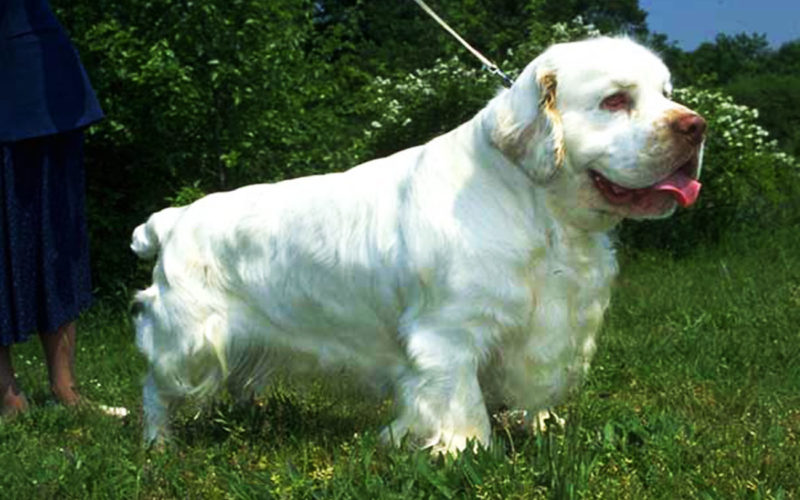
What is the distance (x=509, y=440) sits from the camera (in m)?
3.32

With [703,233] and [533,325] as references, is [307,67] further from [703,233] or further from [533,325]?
[533,325]

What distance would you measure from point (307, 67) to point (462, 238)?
160 inches

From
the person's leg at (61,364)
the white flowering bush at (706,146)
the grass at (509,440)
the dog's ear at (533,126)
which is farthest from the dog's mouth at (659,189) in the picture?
the white flowering bush at (706,146)

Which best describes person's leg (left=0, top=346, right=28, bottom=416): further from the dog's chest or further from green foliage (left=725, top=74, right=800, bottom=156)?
green foliage (left=725, top=74, right=800, bottom=156)

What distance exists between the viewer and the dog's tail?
3633mm

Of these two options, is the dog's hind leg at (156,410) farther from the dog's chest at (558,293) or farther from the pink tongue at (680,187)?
the pink tongue at (680,187)

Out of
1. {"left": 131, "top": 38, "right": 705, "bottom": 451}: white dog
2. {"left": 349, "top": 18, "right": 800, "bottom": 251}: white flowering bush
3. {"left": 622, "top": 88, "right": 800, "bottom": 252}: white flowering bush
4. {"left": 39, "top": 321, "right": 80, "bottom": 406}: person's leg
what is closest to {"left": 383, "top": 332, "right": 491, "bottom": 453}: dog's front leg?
{"left": 131, "top": 38, "right": 705, "bottom": 451}: white dog

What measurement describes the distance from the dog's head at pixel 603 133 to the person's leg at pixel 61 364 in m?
2.17

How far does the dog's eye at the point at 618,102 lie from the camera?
2.89 meters

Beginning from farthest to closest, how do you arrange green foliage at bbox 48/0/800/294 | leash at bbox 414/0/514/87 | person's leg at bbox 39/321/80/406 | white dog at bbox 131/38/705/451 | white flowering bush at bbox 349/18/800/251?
white flowering bush at bbox 349/18/800/251, green foliage at bbox 48/0/800/294, person's leg at bbox 39/321/80/406, leash at bbox 414/0/514/87, white dog at bbox 131/38/705/451

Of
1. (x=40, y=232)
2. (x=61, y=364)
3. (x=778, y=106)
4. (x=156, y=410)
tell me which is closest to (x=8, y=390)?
(x=61, y=364)

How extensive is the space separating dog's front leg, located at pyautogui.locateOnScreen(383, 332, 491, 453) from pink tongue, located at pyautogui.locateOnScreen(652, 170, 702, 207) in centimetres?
65

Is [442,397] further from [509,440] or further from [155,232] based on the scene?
[155,232]

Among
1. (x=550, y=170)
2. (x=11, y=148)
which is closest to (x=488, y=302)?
(x=550, y=170)
